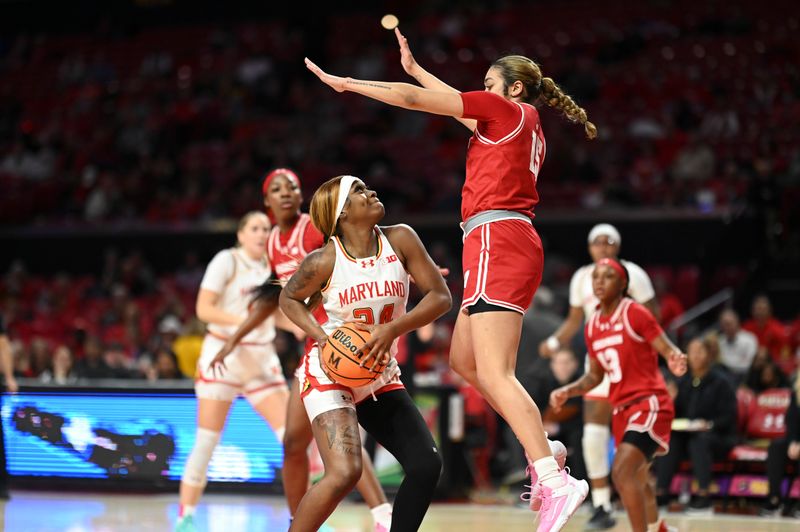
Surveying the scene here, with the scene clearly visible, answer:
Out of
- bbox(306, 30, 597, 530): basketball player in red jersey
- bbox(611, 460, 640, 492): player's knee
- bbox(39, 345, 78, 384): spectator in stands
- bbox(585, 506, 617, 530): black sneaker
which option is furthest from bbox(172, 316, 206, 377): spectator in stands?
bbox(306, 30, 597, 530): basketball player in red jersey

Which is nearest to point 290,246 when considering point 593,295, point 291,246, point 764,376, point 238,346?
point 291,246

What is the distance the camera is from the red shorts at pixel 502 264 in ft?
15.7

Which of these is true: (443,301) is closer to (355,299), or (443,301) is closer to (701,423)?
(355,299)

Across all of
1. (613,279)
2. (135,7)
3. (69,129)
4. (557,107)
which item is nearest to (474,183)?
(557,107)

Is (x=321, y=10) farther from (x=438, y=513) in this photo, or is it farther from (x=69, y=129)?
(x=438, y=513)

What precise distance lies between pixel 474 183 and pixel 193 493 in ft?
10.2

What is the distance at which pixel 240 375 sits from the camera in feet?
22.9

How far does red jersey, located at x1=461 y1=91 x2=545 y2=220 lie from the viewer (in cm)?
481

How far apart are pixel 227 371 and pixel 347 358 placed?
102 inches

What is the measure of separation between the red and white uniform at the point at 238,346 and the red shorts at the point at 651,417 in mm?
2255

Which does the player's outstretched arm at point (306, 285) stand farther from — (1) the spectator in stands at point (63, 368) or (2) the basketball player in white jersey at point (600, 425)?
(1) the spectator in stands at point (63, 368)

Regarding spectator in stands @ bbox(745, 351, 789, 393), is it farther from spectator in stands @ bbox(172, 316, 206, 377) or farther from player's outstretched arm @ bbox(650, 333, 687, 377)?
spectator in stands @ bbox(172, 316, 206, 377)

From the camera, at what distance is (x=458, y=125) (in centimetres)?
1647

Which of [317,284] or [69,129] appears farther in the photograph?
[69,129]
